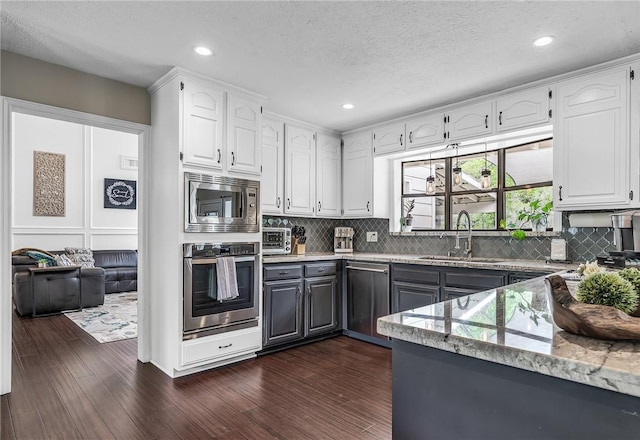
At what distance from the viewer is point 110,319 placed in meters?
4.94

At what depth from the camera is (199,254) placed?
311 cm

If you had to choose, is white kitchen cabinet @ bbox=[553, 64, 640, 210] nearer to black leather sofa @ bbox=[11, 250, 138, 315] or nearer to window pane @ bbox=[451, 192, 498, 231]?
window pane @ bbox=[451, 192, 498, 231]

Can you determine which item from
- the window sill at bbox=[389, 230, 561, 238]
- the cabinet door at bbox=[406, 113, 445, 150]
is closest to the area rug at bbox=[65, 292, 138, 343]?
→ the window sill at bbox=[389, 230, 561, 238]

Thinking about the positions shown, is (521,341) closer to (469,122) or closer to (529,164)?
(469,122)

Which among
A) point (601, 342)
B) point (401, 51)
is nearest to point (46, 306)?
point (401, 51)

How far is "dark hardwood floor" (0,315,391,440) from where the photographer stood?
2.24 metres

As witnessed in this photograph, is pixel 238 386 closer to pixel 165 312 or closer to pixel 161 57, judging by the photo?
pixel 165 312

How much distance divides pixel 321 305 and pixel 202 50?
267 cm

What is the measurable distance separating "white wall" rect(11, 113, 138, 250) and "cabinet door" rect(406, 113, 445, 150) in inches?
237

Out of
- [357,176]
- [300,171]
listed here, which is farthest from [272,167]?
[357,176]

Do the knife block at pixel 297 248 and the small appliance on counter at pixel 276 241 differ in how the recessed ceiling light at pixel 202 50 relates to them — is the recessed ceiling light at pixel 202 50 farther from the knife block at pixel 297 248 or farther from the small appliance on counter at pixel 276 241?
the knife block at pixel 297 248

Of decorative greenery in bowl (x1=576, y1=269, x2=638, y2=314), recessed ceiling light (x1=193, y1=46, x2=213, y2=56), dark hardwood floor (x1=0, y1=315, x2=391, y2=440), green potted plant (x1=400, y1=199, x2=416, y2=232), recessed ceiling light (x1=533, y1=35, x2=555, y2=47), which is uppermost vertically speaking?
recessed ceiling light (x1=193, y1=46, x2=213, y2=56)

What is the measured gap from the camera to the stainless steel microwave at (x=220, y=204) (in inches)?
121

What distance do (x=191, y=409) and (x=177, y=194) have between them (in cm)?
159
